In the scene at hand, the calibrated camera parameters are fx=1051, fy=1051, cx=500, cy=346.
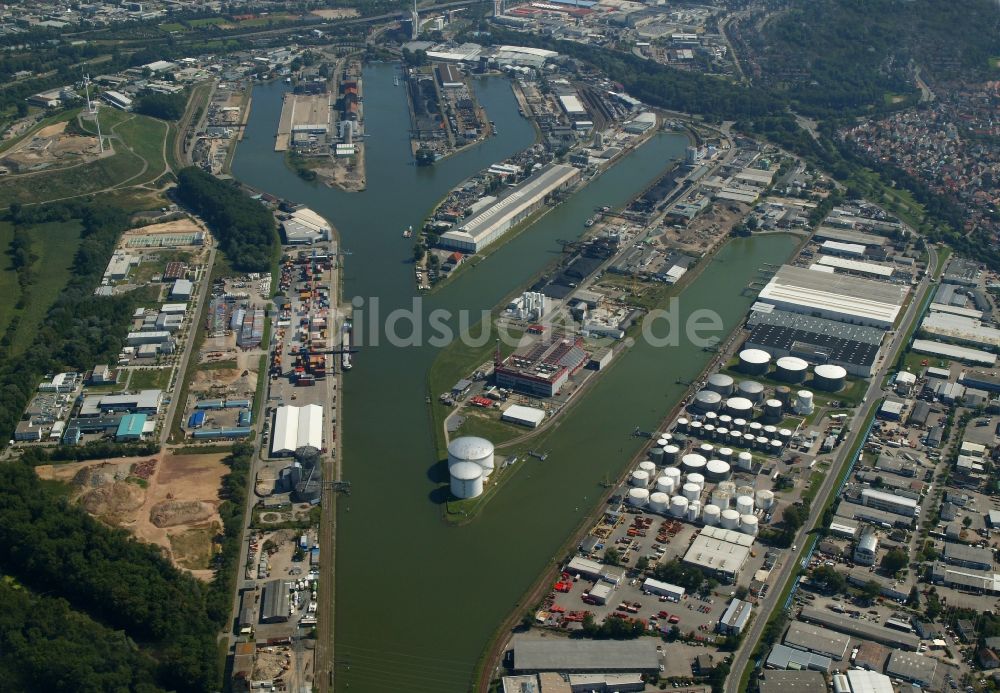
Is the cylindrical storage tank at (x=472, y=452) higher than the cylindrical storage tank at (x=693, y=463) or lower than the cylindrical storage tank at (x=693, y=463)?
higher

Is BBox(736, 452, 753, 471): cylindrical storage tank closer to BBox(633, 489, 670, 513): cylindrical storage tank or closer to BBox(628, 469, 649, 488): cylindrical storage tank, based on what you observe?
BBox(628, 469, 649, 488): cylindrical storage tank

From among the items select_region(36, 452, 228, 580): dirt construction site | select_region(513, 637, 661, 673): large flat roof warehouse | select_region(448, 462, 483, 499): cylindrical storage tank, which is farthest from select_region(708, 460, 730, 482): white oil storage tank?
select_region(36, 452, 228, 580): dirt construction site

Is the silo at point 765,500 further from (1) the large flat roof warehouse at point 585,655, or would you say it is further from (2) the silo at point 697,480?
(1) the large flat roof warehouse at point 585,655

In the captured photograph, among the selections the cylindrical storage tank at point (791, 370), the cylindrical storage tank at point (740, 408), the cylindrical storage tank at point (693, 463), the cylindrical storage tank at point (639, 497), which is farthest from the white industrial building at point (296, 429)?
the cylindrical storage tank at point (791, 370)

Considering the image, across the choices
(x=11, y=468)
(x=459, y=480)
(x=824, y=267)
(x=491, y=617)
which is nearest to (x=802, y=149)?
(x=824, y=267)

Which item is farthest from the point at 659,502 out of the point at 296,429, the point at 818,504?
the point at 296,429
